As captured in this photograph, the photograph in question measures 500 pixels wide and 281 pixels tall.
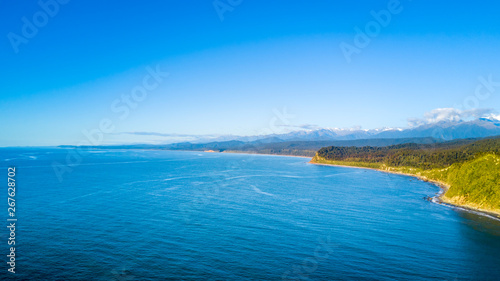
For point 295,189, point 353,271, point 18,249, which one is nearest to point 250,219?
point 353,271

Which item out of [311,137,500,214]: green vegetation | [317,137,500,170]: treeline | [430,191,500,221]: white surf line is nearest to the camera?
[430,191,500,221]: white surf line

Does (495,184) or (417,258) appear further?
(495,184)

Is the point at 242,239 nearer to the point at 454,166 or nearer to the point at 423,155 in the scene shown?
the point at 454,166

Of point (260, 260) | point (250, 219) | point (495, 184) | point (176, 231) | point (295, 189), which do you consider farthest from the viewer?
point (295, 189)

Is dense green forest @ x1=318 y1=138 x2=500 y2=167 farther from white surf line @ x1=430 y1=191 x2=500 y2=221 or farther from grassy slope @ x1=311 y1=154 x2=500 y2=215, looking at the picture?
white surf line @ x1=430 y1=191 x2=500 y2=221

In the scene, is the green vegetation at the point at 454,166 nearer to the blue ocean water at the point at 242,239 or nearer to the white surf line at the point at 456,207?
the white surf line at the point at 456,207

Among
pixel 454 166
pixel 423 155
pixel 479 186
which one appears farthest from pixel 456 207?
pixel 423 155

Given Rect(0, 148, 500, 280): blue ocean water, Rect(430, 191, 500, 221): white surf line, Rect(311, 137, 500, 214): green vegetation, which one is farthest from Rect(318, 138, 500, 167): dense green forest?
Rect(0, 148, 500, 280): blue ocean water

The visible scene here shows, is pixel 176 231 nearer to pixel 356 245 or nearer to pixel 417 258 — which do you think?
pixel 356 245
